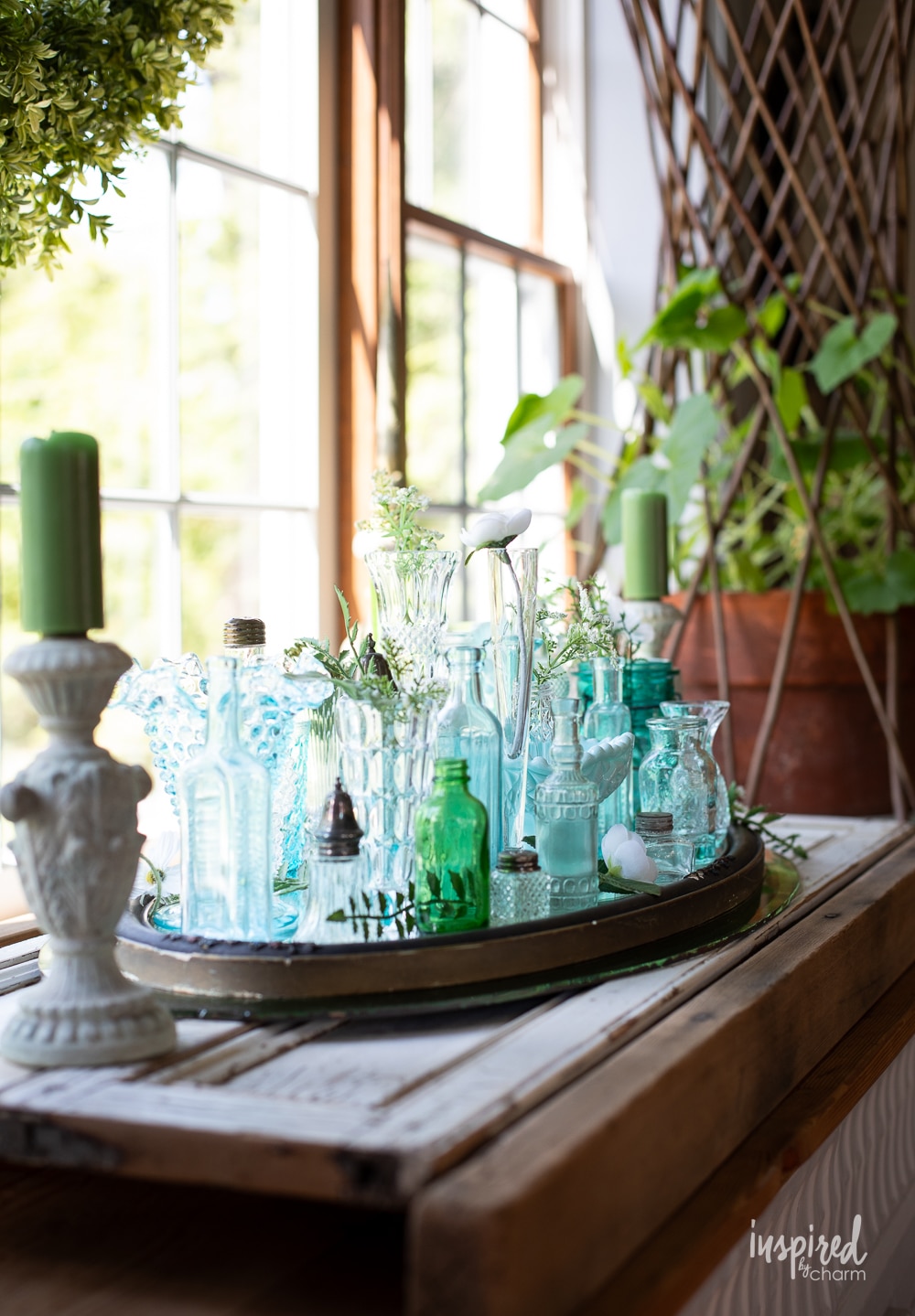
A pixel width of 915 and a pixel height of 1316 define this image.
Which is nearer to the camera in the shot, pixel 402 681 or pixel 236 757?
pixel 236 757

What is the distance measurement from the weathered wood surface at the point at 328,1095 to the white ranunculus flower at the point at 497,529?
0.41 meters

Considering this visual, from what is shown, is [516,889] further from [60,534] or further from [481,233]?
[481,233]

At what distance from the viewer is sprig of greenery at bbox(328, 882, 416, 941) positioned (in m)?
1.04

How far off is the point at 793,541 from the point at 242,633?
5.82ft

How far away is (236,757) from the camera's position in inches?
40.1

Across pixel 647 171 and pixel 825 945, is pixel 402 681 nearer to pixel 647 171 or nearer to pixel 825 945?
pixel 825 945

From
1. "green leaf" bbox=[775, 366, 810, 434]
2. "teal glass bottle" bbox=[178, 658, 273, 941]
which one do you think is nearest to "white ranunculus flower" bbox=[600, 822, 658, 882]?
Result: "teal glass bottle" bbox=[178, 658, 273, 941]

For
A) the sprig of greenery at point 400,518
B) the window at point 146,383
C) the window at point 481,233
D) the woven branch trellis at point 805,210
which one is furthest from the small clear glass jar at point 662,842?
the window at point 146,383

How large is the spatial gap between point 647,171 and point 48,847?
2.82 metres

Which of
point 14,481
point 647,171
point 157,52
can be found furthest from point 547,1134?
point 647,171

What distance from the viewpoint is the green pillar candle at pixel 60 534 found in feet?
2.86

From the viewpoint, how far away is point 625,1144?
0.80 m

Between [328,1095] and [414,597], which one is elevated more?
[414,597]

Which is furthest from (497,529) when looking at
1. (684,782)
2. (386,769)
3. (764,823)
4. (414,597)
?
(764,823)
